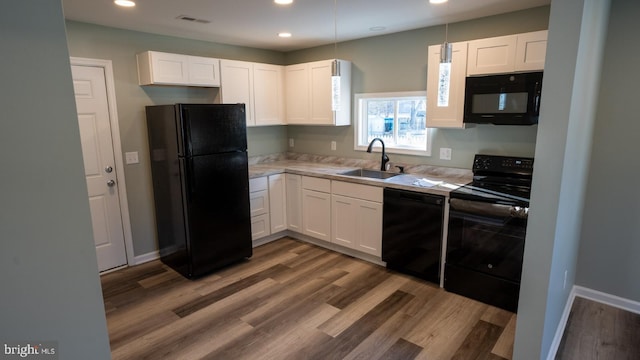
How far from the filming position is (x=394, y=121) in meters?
4.09

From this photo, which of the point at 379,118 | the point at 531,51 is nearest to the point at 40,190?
the point at 531,51

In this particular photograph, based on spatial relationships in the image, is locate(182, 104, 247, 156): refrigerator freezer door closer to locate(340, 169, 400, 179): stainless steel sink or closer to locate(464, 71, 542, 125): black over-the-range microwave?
locate(340, 169, 400, 179): stainless steel sink

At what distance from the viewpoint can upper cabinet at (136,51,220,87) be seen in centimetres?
347

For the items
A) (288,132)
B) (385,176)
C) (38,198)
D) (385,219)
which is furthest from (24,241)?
(288,132)

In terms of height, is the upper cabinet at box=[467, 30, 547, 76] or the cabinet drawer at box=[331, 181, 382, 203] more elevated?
the upper cabinet at box=[467, 30, 547, 76]

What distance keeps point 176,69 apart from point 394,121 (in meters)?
2.41

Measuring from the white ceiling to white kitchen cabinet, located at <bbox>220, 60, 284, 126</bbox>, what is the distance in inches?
15.8

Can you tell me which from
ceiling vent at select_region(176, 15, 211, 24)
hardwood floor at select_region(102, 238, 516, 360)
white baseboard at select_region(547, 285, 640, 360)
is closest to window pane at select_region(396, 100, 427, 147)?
hardwood floor at select_region(102, 238, 516, 360)

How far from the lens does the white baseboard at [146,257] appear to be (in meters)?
3.81

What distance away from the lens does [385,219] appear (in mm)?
3469

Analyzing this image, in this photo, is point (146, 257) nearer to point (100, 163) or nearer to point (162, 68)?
point (100, 163)

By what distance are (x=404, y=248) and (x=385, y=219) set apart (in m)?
0.33

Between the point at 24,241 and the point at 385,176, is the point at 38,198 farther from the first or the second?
the point at 385,176

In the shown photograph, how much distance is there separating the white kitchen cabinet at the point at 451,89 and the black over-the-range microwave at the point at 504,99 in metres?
0.09
